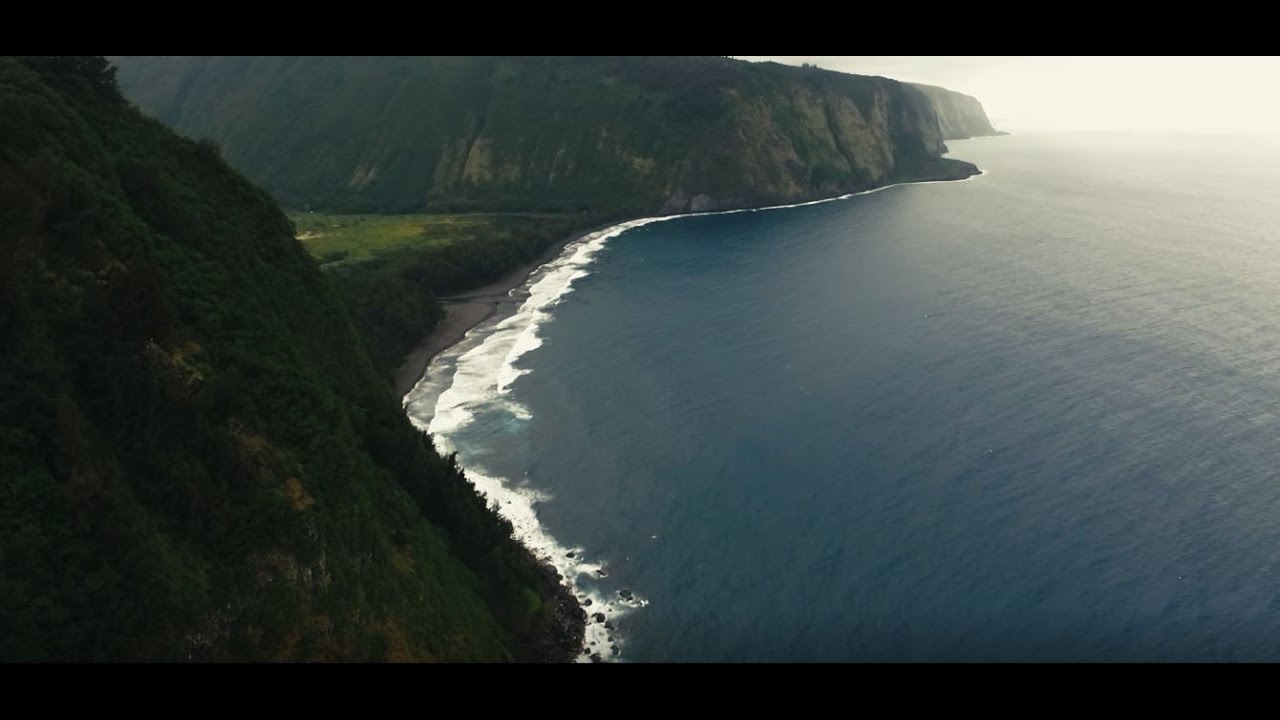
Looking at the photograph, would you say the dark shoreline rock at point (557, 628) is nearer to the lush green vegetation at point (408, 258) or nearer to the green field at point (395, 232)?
the lush green vegetation at point (408, 258)

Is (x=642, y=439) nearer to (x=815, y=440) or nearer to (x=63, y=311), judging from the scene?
(x=815, y=440)

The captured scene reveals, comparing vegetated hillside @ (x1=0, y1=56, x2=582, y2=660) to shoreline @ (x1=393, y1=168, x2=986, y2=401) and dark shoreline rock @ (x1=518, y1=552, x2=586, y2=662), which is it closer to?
dark shoreline rock @ (x1=518, y1=552, x2=586, y2=662)

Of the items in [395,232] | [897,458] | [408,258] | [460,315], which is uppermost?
[395,232]

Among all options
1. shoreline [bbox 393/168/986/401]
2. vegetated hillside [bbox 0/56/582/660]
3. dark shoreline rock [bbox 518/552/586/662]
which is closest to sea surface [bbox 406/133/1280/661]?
dark shoreline rock [bbox 518/552/586/662]

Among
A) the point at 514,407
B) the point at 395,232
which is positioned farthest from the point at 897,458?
the point at 395,232

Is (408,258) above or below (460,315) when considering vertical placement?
above

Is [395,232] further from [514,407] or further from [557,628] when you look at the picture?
[557,628]

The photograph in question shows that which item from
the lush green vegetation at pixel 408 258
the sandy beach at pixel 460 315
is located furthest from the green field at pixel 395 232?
the sandy beach at pixel 460 315
